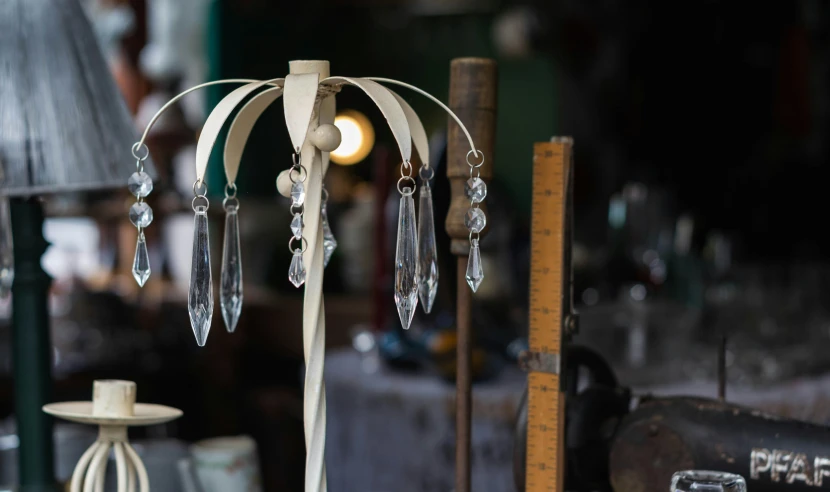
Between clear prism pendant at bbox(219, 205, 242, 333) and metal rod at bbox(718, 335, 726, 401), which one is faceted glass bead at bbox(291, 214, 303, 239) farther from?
metal rod at bbox(718, 335, 726, 401)

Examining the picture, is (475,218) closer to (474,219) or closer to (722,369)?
(474,219)

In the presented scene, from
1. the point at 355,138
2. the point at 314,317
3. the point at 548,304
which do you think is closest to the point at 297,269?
the point at 314,317

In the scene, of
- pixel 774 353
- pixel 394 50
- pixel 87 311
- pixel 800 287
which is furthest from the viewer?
pixel 394 50

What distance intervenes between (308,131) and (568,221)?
10.3 inches

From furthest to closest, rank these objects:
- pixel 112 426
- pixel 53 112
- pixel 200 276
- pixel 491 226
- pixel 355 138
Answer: pixel 355 138
pixel 491 226
pixel 53 112
pixel 112 426
pixel 200 276

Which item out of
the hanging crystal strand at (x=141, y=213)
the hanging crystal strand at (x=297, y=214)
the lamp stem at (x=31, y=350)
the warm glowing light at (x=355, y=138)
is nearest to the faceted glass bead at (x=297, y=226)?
the hanging crystal strand at (x=297, y=214)

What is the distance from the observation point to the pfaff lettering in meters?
0.81

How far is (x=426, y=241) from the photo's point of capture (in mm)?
690

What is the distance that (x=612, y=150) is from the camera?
4.40 meters

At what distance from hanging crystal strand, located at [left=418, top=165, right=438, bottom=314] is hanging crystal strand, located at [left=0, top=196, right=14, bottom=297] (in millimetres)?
472

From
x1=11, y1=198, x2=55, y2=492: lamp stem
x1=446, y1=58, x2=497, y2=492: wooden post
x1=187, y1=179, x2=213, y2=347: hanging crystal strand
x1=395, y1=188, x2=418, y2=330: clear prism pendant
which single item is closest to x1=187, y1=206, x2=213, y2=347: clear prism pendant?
x1=187, y1=179, x2=213, y2=347: hanging crystal strand

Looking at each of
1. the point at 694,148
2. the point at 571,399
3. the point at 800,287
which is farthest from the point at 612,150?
the point at 571,399

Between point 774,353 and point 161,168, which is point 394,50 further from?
point 774,353

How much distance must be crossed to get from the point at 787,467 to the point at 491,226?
0.91 meters
